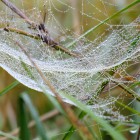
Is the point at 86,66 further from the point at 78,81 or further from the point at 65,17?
the point at 65,17

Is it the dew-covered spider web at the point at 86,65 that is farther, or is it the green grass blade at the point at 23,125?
the dew-covered spider web at the point at 86,65

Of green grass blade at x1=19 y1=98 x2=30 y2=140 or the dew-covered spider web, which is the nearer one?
green grass blade at x1=19 y1=98 x2=30 y2=140

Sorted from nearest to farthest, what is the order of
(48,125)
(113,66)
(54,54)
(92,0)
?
(113,66) < (54,54) < (92,0) < (48,125)

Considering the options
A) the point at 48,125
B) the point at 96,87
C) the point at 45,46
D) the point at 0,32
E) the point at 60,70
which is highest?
the point at 0,32

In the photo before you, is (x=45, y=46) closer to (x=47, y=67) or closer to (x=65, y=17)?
(x=47, y=67)

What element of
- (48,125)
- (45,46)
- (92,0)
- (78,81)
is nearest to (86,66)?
(78,81)

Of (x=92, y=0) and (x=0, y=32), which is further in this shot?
(x=92, y=0)

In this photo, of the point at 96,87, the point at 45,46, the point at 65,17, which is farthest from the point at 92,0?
the point at 96,87

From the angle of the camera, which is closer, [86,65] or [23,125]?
[23,125]

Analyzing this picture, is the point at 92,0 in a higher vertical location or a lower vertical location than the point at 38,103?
higher

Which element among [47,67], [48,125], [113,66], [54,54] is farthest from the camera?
[48,125]
